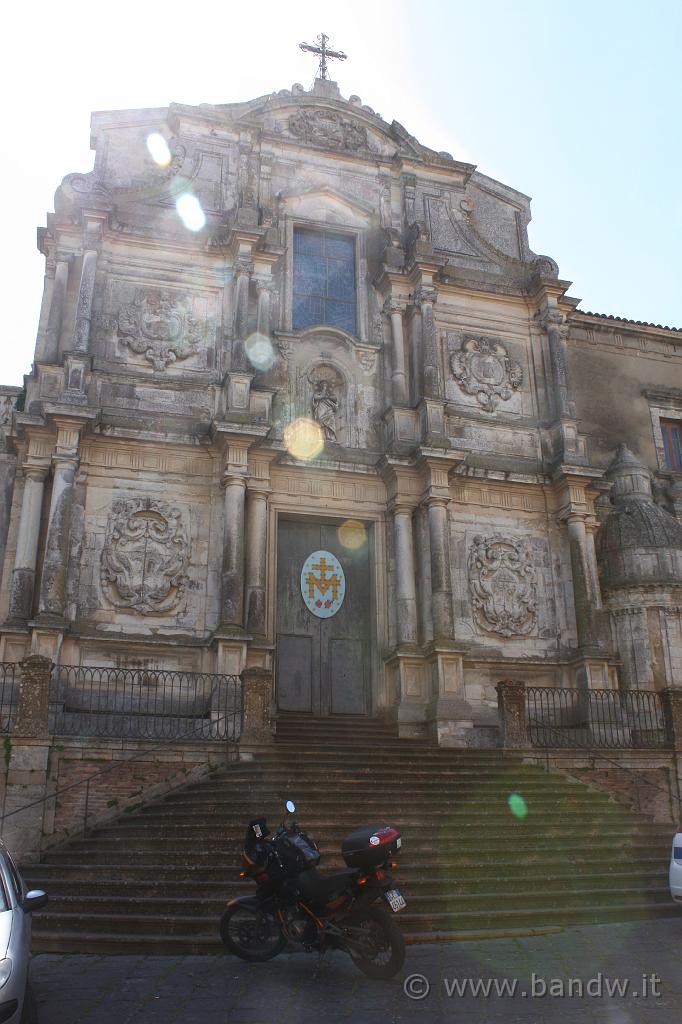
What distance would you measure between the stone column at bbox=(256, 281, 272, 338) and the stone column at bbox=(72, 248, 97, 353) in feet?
10.1

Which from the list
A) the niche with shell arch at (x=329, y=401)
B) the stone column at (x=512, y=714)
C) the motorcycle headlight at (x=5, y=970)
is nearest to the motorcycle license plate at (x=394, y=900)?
the motorcycle headlight at (x=5, y=970)

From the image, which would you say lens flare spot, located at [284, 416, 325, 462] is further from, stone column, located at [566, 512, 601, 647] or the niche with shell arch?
stone column, located at [566, 512, 601, 647]

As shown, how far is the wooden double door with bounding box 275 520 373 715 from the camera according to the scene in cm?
1547

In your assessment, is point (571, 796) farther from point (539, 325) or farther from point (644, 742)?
point (539, 325)

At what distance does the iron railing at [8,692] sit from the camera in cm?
1229

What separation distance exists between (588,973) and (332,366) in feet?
41.1

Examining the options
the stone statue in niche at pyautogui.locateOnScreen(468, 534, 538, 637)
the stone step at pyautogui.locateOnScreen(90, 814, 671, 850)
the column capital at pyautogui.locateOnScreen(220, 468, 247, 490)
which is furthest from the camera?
the stone statue in niche at pyautogui.locateOnScreen(468, 534, 538, 637)

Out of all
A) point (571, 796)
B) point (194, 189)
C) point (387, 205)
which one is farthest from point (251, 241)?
point (571, 796)

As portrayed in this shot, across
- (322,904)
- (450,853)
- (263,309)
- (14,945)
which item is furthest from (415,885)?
(263,309)

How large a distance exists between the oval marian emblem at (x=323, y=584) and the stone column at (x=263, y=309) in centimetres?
436

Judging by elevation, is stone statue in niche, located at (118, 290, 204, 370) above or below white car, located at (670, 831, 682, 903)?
above

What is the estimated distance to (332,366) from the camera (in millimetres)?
17188

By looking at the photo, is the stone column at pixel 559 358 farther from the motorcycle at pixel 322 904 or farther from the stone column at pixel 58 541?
the motorcycle at pixel 322 904

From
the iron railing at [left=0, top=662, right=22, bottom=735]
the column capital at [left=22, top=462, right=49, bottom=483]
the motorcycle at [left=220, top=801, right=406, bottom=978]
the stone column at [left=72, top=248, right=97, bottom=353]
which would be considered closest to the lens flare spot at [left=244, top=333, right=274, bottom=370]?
the stone column at [left=72, top=248, right=97, bottom=353]
